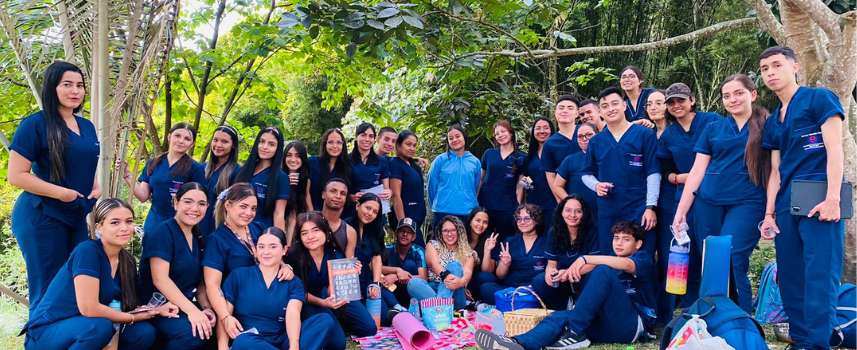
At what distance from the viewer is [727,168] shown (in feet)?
12.8

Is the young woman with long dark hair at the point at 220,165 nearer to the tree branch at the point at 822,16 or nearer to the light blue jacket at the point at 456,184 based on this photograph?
the light blue jacket at the point at 456,184

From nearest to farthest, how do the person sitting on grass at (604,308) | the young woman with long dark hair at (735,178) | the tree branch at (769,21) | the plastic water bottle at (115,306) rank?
1. the plastic water bottle at (115,306)
2. the young woman with long dark hair at (735,178)
3. the person sitting on grass at (604,308)
4. the tree branch at (769,21)

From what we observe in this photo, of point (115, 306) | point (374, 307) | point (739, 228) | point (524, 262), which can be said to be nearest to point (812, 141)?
point (739, 228)

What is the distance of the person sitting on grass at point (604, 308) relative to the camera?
402cm

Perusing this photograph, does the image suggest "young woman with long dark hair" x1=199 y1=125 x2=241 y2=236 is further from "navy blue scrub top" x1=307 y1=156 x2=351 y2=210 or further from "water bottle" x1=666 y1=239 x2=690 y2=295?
"water bottle" x1=666 y1=239 x2=690 y2=295

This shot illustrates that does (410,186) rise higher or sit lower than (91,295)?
higher

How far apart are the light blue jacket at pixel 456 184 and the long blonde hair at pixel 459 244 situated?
16.4 inches

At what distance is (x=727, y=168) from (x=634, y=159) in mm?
811

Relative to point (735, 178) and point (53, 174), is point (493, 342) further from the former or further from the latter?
point (53, 174)

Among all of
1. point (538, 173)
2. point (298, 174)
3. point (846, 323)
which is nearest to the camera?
point (846, 323)

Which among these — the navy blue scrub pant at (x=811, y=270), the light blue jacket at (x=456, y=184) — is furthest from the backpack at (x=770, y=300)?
the light blue jacket at (x=456, y=184)

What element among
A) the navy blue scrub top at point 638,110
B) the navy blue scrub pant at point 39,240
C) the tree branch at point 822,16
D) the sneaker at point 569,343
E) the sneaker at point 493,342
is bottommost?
the sneaker at point 569,343

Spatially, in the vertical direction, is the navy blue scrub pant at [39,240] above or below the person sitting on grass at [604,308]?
above

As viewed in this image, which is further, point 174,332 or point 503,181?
point 503,181
